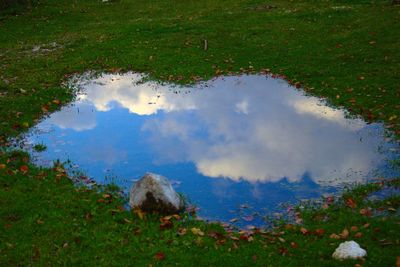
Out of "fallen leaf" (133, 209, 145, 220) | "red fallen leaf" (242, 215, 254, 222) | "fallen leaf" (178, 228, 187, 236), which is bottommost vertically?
"fallen leaf" (178, 228, 187, 236)

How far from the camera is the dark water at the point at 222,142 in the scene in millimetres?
15203

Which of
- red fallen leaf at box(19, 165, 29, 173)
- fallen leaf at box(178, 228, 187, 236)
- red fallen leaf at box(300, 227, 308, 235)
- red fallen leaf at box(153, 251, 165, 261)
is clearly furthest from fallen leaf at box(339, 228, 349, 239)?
red fallen leaf at box(19, 165, 29, 173)

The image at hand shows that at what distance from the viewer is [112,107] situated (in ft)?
73.5

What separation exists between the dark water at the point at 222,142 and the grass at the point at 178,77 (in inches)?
41.7

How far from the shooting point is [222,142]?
59.9 feet

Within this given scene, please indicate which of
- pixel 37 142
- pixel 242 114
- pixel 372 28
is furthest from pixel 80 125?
pixel 372 28

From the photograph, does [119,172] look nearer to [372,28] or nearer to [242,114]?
[242,114]

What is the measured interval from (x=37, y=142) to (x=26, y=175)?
3.18 metres

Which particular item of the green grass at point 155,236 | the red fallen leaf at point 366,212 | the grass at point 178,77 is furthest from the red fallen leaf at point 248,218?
the red fallen leaf at point 366,212

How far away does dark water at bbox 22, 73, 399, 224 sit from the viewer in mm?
15203

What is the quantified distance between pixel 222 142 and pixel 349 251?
8.38 m

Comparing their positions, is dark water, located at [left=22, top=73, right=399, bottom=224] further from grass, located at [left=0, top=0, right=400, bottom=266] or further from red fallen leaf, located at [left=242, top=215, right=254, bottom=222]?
grass, located at [left=0, top=0, right=400, bottom=266]

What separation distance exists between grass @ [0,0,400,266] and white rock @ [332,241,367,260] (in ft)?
0.55

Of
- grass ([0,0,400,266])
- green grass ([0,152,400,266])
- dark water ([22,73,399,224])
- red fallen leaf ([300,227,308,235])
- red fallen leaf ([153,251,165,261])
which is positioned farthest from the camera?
dark water ([22,73,399,224])
